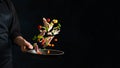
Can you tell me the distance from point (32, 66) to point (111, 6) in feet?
1.89

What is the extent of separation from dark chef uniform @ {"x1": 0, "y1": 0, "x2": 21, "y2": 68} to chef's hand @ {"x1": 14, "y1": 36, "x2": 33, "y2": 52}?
0.02 metres

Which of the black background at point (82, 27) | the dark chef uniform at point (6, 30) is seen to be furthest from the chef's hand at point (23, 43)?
the black background at point (82, 27)

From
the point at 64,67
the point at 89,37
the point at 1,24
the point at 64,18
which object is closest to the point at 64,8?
the point at 64,18

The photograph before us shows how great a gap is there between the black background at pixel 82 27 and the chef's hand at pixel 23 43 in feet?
1.64

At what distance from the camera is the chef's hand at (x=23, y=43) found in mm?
990

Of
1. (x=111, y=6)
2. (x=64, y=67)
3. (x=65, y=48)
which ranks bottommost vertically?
(x=64, y=67)

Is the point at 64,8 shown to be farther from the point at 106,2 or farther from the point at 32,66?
the point at 32,66

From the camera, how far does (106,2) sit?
60.7 inches

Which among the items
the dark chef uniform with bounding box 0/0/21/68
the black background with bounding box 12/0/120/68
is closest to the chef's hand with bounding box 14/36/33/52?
the dark chef uniform with bounding box 0/0/21/68

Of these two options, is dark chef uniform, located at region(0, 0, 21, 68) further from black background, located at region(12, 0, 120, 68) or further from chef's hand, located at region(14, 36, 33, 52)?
black background, located at region(12, 0, 120, 68)

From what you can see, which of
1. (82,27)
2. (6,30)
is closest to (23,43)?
(6,30)

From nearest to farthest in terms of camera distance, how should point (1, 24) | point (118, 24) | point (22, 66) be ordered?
point (1, 24) → point (118, 24) → point (22, 66)

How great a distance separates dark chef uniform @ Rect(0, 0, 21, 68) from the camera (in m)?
1.04

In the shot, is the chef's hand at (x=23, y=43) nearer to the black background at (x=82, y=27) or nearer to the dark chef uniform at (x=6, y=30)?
the dark chef uniform at (x=6, y=30)
